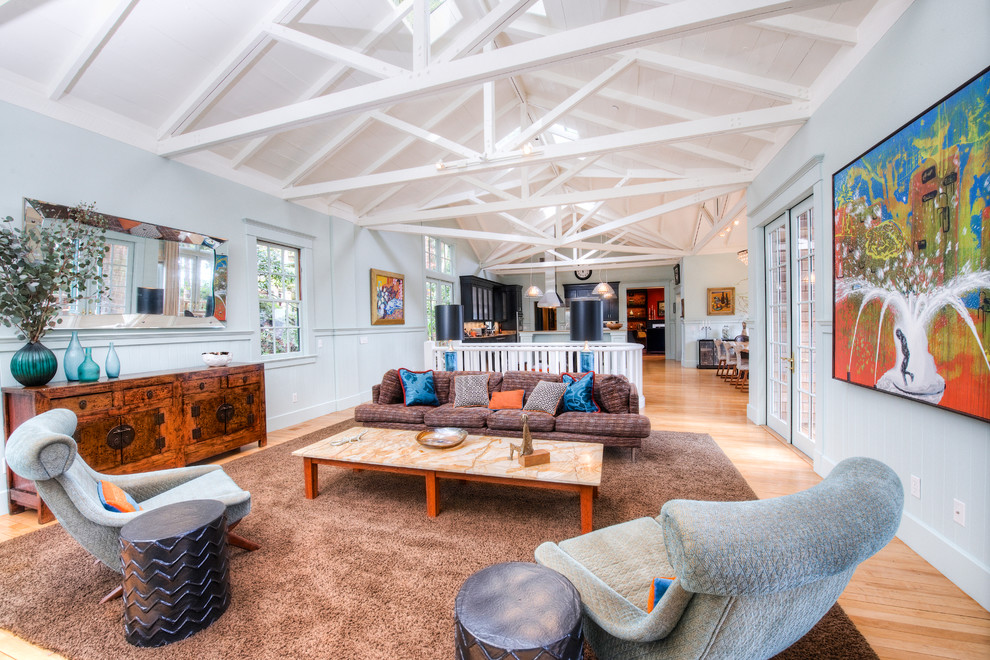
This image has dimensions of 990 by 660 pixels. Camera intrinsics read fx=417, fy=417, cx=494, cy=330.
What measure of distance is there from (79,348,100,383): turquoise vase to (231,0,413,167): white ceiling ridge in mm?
2150

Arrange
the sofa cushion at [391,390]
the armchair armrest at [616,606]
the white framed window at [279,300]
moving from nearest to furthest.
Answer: the armchair armrest at [616,606] → the sofa cushion at [391,390] → the white framed window at [279,300]

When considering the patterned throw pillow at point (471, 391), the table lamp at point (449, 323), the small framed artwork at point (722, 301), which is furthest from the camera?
the small framed artwork at point (722, 301)

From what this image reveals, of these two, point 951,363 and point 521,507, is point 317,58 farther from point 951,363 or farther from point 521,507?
→ point 951,363

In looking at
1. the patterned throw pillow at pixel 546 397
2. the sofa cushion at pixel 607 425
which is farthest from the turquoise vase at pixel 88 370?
the sofa cushion at pixel 607 425

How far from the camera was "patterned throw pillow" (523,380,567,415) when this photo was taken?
3779 millimetres

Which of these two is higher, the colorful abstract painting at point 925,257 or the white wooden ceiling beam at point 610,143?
the white wooden ceiling beam at point 610,143

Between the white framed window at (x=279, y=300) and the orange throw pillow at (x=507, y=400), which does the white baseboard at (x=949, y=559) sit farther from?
the white framed window at (x=279, y=300)

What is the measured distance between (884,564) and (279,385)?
5256mm

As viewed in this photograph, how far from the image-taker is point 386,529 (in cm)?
243

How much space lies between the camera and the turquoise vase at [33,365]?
105 inches

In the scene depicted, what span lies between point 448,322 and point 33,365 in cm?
400

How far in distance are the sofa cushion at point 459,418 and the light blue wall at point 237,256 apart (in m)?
2.13

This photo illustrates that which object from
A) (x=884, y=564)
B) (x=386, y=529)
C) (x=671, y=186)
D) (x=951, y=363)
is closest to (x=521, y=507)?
(x=386, y=529)

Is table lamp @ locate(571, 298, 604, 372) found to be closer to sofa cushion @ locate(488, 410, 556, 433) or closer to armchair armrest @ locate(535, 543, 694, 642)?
sofa cushion @ locate(488, 410, 556, 433)
